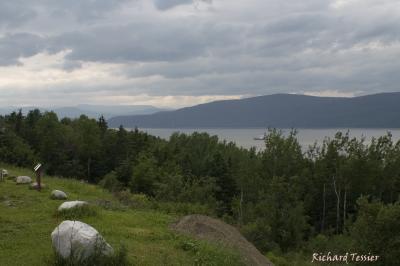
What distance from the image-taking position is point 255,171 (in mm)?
64938

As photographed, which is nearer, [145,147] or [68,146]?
[68,146]

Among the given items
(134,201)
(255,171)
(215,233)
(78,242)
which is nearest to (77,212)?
(215,233)

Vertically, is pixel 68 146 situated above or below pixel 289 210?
above

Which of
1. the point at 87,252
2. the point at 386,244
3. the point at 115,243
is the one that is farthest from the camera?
the point at 386,244

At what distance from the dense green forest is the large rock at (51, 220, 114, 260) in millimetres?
30961

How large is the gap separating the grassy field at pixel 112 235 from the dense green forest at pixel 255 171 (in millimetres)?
23610

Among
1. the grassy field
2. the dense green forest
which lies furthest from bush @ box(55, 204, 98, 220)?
the dense green forest

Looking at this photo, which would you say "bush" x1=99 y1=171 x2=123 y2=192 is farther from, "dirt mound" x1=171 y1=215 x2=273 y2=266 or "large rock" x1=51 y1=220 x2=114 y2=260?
"large rock" x1=51 y1=220 x2=114 y2=260

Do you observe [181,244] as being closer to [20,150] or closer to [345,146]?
[20,150]

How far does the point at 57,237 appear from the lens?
1127 cm

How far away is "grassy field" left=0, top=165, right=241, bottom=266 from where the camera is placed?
12.3m

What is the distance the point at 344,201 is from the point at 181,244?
51525 millimetres

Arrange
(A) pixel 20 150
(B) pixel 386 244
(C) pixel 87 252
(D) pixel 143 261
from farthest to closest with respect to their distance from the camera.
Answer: (A) pixel 20 150
(B) pixel 386 244
(D) pixel 143 261
(C) pixel 87 252

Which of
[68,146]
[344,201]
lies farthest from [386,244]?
[68,146]
